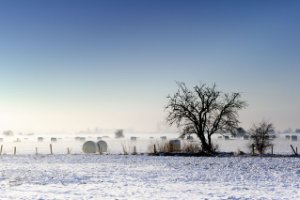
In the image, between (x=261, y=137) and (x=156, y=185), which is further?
(x=261, y=137)

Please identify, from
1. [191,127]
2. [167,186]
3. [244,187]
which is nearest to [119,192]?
[167,186]

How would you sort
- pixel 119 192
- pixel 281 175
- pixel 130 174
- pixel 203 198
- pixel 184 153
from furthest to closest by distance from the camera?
pixel 184 153
pixel 130 174
pixel 281 175
pixel 119 192
pixel 203 198

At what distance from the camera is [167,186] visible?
22109 millimetres

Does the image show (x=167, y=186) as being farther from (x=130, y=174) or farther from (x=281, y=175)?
(x=281, y=175)

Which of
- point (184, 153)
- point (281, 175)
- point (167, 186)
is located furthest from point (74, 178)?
point (184, 153)

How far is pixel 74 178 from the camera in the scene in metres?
26.2

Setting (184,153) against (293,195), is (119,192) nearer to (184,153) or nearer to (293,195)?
(293,195)

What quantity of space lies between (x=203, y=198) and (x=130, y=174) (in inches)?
467

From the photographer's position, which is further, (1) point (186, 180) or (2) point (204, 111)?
(2) point (204, 111)

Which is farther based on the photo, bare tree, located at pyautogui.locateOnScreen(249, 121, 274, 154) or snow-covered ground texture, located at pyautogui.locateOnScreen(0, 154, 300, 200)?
bare tree, located at pyautogui.locateOnScreen(249, 121, 274, 154)

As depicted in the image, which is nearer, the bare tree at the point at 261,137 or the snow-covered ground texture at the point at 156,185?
the snow-covered ground texture at the point at 156,185

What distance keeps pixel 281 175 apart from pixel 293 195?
901 cm

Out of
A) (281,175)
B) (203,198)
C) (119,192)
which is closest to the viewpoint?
(203,198)

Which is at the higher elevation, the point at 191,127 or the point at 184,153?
the point at 191,127
